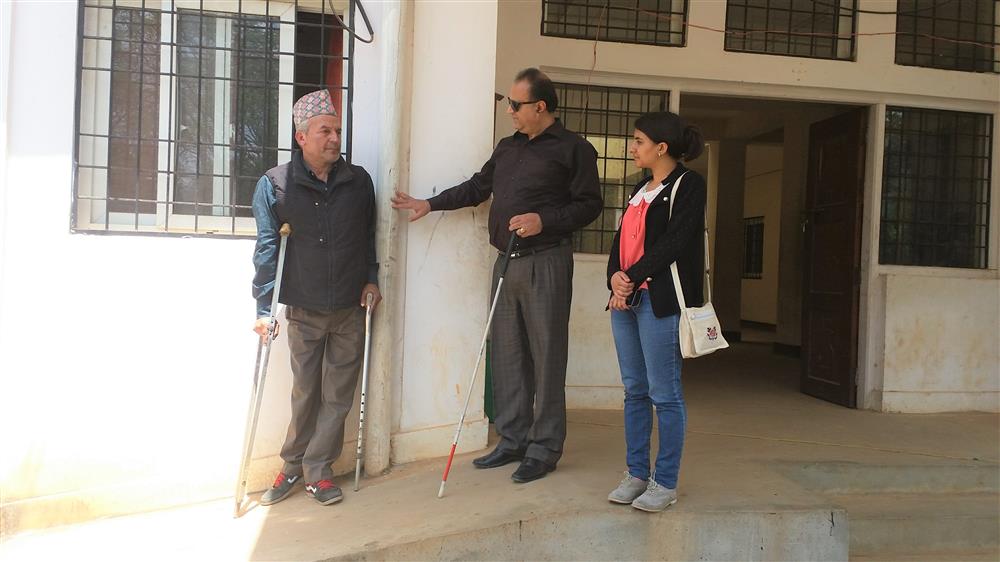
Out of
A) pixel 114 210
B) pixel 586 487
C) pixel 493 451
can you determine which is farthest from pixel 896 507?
pixel 114 210

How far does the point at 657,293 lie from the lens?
3.14m

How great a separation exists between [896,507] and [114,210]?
448cm

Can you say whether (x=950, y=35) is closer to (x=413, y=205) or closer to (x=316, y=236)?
(x=413, y=205)

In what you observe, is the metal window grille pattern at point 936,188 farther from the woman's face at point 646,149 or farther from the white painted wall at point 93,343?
the white painted wall at point 93,343

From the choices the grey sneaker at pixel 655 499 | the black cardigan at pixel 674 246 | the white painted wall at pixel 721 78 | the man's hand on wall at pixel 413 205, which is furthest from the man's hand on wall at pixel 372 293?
the white painted wall at pixel 721 78

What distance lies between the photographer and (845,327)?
19.9 ft

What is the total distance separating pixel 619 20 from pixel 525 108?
7.96 ft

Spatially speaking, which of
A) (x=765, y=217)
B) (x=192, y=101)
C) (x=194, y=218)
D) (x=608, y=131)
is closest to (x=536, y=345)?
(x=194, y=218)

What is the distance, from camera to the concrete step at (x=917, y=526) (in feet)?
12.3

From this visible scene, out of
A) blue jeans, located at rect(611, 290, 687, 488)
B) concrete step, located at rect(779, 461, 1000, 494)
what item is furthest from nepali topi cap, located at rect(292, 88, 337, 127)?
concrete step, located at rect(779, 461, 1000, 494)

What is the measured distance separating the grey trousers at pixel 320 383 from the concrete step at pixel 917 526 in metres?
2.53

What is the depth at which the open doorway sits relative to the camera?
6.07 metres

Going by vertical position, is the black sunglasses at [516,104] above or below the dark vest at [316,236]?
above

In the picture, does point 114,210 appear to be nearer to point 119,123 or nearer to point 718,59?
point 119,123
